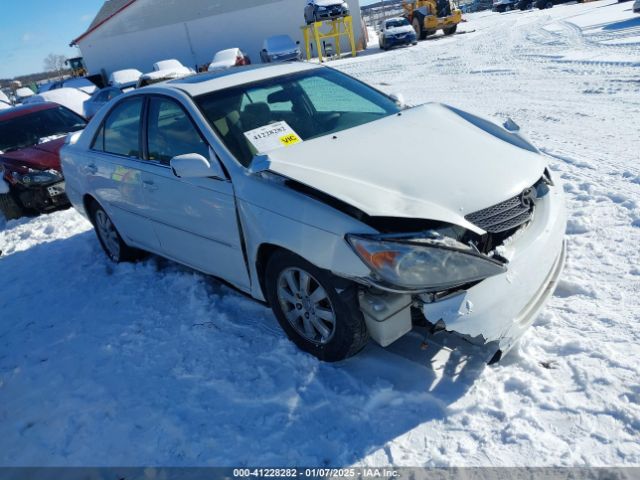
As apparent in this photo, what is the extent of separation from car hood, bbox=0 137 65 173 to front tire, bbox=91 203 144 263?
2.63 metres

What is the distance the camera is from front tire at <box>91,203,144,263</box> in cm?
483

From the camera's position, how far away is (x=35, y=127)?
8.12m

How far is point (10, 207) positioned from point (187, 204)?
17.5 ft

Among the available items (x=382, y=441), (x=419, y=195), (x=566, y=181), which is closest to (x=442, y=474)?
(x=382, y=441)

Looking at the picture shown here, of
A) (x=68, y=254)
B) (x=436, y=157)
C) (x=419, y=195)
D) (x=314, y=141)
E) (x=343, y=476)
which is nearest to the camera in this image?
(x=343, y=476)

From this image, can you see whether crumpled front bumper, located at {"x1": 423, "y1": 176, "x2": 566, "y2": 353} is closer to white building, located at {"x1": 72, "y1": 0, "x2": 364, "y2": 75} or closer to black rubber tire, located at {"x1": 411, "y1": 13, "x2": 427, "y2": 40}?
black rubber tire, located at {"x1": 411, "y1": 13, "x2": 427, "y2": 40}

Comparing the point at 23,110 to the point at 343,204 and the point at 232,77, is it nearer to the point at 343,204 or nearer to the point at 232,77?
the point at 232,77

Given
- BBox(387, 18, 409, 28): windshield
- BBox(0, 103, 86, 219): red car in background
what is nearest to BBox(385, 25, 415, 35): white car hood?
BBox(387, 18, 409, 28): windshield

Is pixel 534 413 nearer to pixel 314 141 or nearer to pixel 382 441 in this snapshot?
pixel 382 441

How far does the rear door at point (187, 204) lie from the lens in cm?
317

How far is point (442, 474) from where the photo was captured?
2174 millimetres

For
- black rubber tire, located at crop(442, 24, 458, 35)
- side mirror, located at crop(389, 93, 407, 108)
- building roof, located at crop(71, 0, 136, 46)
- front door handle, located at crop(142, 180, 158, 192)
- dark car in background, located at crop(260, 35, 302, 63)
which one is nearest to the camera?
front door handle, located at crop(142, 180, 158, 192)

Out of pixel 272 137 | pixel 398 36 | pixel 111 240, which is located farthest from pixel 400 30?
pixel 272 137

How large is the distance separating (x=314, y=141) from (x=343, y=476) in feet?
6.42
